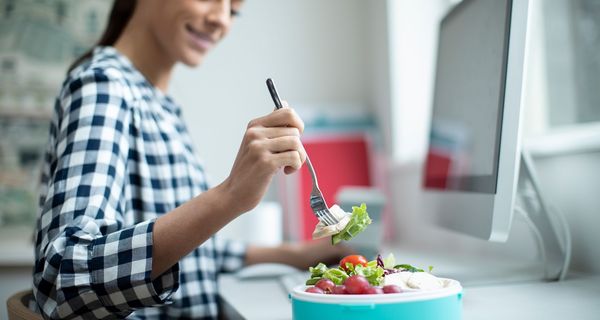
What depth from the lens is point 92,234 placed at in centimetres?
76

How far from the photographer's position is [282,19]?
2018 mm

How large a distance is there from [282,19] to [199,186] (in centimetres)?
101

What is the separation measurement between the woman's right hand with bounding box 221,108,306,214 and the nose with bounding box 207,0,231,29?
508 millimetres

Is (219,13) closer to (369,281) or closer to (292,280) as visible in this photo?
(292,280)

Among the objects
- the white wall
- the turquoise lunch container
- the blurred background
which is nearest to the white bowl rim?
the turquoise lunch container

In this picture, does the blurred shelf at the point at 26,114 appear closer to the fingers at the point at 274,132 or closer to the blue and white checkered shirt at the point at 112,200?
the blue and white checkered shirt at the point at 112,200

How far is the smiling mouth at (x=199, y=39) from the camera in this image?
45.2 inches

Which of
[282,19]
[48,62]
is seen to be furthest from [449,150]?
[48,62]

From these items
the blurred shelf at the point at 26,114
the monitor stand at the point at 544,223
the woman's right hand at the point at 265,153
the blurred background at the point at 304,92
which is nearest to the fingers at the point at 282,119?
the woman's right hand at the point at 265,153

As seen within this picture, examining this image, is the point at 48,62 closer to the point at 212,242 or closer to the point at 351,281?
the point at 212,242

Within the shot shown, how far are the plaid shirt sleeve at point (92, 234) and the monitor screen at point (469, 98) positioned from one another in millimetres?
503

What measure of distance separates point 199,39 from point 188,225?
540 millimetres

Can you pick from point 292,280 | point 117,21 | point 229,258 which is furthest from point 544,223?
point 117,21

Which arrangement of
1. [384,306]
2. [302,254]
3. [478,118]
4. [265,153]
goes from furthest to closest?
1. [302,254]
2. [478,118]
3. [265,153]
4. [384,306]
